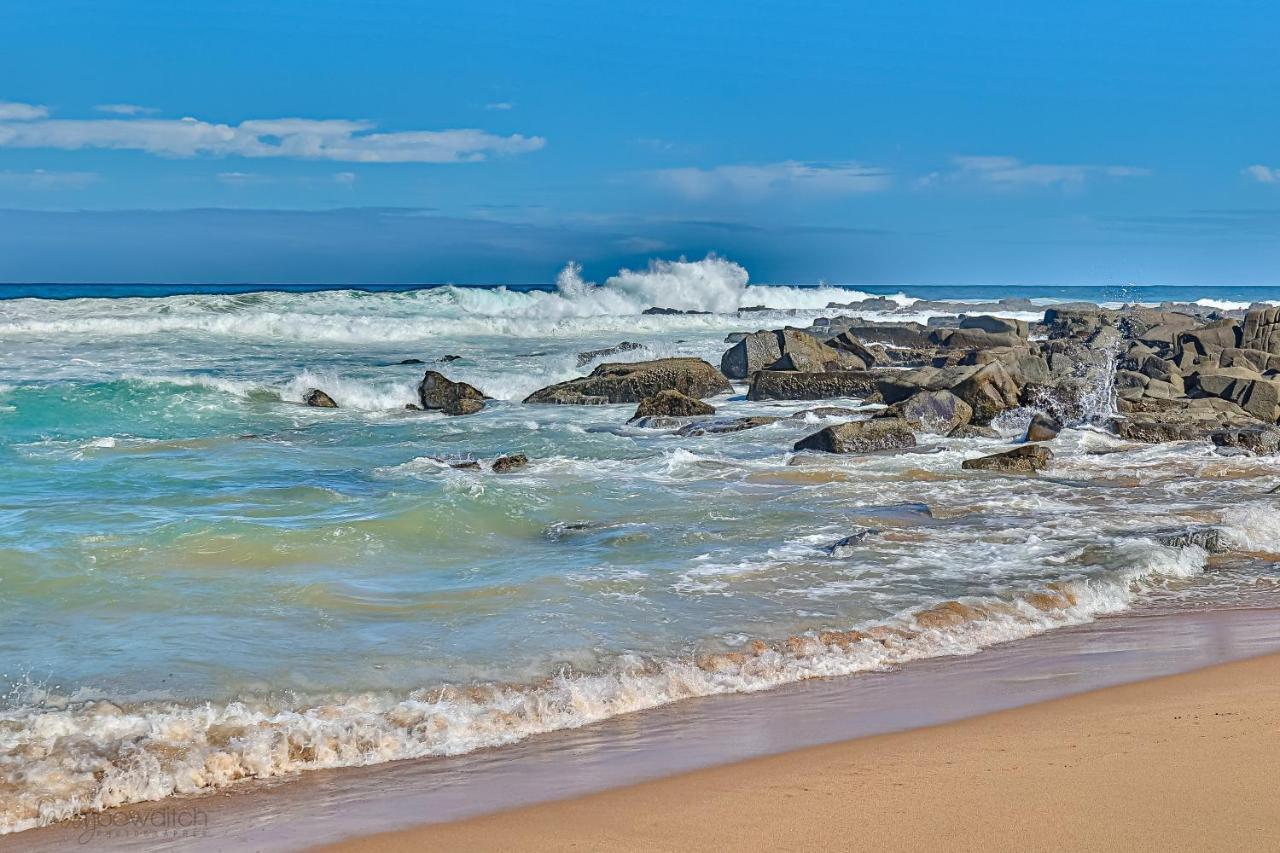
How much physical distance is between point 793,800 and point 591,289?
45.6 m

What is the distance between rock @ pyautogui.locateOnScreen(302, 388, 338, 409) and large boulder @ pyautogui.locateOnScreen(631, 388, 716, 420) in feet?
17.1

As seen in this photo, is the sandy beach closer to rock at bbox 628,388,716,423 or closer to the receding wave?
the receding wave

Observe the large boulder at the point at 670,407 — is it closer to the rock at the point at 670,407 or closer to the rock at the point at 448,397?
the rock at the point at 670,407

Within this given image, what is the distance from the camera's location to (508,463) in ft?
37.6

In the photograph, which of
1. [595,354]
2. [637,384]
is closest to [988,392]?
[637,384]

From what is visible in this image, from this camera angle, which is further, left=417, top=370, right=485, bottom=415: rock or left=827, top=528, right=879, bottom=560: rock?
left=417, top=370, right=485, bottom=415: rock

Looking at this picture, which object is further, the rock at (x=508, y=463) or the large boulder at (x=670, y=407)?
the large boulder at (x=670, y=407)

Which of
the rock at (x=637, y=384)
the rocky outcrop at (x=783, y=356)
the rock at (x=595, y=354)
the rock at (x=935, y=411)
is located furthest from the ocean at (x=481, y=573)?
the rock at (x=595, y=354)

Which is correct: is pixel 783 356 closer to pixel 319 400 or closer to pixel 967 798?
pixel 319 400

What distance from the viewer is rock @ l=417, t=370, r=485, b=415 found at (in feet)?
55.9

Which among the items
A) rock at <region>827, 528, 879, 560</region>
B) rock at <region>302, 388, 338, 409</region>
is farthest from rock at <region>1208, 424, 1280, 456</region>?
rock at <region>302, 388, 338, 409</region>

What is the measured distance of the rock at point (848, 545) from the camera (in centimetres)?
754

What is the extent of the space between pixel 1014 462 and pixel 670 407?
538 cm

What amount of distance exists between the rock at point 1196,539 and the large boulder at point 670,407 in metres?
7.98
